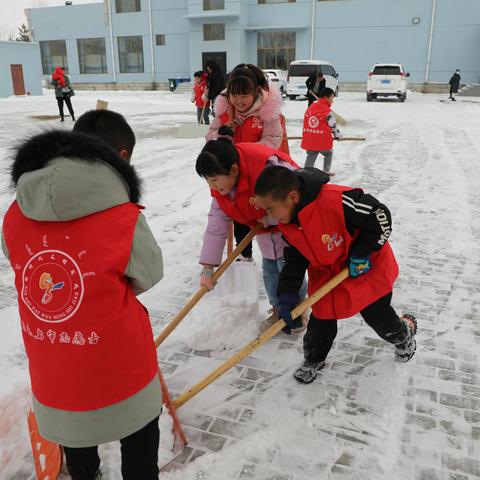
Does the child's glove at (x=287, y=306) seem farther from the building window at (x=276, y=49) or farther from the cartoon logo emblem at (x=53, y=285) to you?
the building window at (x=276, y=49)

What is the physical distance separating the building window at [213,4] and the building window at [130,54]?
199 inches

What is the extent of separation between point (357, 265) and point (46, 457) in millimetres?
1508

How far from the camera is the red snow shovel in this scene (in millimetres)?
2096

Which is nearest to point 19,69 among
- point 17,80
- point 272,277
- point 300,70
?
point 17,80

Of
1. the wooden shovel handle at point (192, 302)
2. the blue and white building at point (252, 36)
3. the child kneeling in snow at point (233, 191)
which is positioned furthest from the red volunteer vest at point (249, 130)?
the blue and white building at point (252, 36)

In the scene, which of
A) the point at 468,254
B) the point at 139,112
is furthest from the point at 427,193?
the point at 139,112

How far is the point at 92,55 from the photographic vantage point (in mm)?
31297

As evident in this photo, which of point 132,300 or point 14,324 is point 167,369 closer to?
point 14,324

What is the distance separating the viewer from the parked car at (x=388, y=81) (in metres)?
19.4

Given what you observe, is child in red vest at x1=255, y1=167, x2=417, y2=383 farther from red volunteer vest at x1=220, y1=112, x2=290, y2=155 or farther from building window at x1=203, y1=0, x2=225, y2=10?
building window at x1=203, y1=0, x2=225, y2=10

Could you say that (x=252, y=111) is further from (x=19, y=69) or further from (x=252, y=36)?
(x=252, y=36)

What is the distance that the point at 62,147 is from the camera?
4.22ft

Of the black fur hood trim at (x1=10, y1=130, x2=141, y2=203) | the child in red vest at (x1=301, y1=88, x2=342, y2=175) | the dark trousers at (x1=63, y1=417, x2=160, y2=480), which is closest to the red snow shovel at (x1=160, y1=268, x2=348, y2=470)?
the dark trousers at (x1=63, y1=417, x2=160, y2=480)

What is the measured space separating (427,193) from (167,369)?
449 cm
